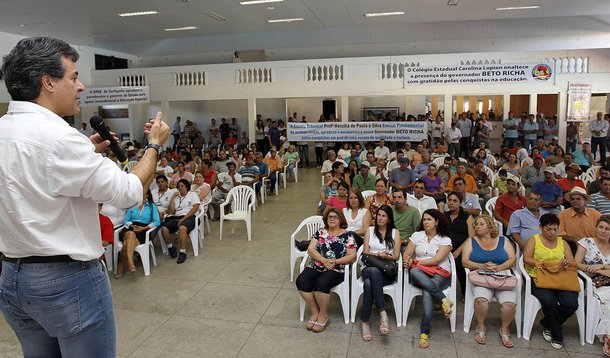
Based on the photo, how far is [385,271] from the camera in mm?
3596

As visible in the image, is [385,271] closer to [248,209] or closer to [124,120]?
[248,209]

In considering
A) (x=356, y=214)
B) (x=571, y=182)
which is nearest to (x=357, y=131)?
(x=571, y=182)

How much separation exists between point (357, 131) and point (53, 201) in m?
10.8

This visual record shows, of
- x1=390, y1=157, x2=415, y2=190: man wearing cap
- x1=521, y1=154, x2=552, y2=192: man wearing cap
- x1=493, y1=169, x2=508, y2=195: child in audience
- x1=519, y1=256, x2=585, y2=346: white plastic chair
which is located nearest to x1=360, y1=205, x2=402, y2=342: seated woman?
x1=519, y1=256, x2=585, y2=346: white plastic chair

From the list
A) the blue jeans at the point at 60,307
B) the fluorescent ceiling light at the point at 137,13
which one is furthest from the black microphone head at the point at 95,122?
the fluorescent ceiling light at the point at 137,13

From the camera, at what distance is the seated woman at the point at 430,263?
3366 mm

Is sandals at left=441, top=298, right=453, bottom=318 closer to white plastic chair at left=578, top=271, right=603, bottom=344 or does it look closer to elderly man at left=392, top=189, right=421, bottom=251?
white plastic chair at left=578, top=271, right=603, bottom=344

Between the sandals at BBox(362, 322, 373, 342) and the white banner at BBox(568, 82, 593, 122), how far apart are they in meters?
10.8

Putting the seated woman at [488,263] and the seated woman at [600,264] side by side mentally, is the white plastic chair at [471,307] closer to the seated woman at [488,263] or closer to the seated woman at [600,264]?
the seated woman at [488,263]

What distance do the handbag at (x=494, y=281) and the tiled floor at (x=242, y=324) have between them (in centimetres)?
39

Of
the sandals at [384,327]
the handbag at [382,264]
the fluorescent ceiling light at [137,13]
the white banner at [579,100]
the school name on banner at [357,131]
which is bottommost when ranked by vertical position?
the sandals at [384,327]

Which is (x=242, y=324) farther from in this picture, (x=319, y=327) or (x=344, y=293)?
(x=344, y=293)

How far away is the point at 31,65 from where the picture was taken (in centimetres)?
110

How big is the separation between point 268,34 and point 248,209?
11.1m
